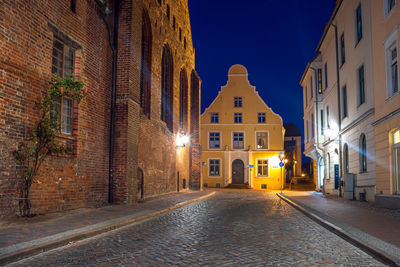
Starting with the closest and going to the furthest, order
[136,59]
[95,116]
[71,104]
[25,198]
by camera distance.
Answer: [25,198] < [71,104] < [95,116] < [136,59]

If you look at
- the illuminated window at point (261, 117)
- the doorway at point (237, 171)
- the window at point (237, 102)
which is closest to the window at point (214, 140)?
the doorway at point (237, 171)

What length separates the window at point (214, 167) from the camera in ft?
141

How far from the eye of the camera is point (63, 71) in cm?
1146

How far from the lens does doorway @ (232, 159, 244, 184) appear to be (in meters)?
42.5

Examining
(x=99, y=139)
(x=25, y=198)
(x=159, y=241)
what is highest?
(x=99, y=139)

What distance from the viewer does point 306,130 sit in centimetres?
3512

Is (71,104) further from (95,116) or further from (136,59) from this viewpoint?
(136,59)

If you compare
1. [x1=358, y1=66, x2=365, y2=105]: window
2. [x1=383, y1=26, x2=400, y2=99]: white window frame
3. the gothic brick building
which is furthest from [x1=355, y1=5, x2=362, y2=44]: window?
the gothic brick building

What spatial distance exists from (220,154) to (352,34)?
25490 mm

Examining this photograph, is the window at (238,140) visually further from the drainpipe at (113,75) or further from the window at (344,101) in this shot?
the drainpipe at (113,75)

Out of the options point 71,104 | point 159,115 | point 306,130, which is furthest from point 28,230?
point 306,130

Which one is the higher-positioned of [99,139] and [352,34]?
[352,34]

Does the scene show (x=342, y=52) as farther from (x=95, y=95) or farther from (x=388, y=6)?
(x=95, y=95)

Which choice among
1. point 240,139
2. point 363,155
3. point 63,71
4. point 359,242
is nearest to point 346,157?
point 363,155
